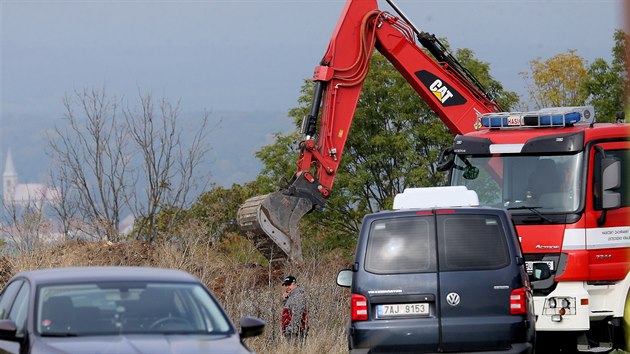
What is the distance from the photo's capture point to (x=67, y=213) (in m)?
27.6

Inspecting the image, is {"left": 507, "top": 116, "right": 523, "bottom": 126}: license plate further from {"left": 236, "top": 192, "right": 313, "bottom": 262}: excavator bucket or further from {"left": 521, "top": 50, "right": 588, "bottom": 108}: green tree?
{"left": 521, "top": 50, "right": 588, "bottom": 108}: green tree

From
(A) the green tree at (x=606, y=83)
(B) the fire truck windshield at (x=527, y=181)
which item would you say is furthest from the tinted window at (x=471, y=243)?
(A) the green tree at (x=606, y=83)

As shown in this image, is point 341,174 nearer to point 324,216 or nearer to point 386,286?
point 324,216

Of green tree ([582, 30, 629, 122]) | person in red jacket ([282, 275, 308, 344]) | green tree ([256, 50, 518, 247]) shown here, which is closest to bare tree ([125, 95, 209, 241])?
person in red jacket ([282, 275, 308, 344])

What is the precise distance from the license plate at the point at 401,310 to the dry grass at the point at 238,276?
3676 millimetres

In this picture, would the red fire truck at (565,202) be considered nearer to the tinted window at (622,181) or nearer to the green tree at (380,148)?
the tinted window at (622,181)

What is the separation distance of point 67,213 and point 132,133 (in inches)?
108

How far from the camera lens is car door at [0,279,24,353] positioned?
1011 cm

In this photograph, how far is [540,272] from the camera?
51.2 feet

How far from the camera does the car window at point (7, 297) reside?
1088cm

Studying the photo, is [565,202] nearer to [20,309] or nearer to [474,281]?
[474,281]

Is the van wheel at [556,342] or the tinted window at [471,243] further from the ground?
the tinted window at [471,243]

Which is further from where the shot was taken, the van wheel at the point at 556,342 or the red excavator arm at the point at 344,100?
the red excavator arm at the point at 344,100

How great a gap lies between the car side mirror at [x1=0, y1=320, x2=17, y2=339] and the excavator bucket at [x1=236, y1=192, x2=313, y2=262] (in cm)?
1450
